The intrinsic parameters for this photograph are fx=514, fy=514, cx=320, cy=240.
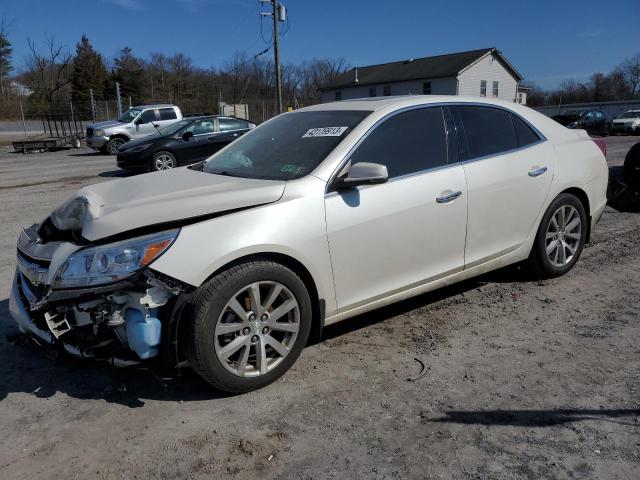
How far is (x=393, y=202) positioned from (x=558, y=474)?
1.83m

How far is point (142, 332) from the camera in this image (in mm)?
2711

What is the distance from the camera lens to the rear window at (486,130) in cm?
405

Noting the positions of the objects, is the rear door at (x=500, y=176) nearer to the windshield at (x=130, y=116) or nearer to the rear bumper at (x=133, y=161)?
the rear bumper at (x=133, y=161)

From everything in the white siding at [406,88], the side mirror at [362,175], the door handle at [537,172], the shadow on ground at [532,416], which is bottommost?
the shadow on ground at [532,416]

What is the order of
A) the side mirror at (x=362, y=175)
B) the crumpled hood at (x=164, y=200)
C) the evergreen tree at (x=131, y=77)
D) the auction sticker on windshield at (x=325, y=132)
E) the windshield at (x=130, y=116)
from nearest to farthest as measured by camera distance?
the crumpled hood at (x=164, y=200)
the side mirror at (x=362, y=175)
the auction sticker on windshield at (x=325, y=132)
the windshield at (x=130, y=116)
the evergreen tree at (x=131, y=77)

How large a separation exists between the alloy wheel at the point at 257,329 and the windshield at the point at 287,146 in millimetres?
815

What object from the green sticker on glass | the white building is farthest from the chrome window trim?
the white building

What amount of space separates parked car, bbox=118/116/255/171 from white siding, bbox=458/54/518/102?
38749mm

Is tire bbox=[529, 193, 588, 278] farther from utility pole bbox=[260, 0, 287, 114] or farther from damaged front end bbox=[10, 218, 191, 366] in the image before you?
utility pole bbox=[260, 0, 287, 114]

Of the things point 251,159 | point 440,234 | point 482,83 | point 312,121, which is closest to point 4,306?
point 251,159

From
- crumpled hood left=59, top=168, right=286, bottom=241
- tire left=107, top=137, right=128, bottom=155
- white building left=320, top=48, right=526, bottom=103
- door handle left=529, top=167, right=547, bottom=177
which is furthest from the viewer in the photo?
white building left=320, top=48, right=526, bottom=103

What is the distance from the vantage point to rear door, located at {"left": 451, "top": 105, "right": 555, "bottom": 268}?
156 inches

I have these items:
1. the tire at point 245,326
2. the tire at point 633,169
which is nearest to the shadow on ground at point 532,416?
the tire at point 245,326

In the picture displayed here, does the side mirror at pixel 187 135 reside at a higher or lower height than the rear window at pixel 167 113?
lower
